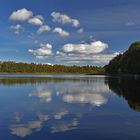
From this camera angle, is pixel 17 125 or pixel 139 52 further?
pixel 139 52

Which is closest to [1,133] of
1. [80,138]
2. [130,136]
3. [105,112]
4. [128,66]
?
[80,138]

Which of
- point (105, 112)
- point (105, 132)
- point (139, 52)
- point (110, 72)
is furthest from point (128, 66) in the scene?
→ point (105, 132)

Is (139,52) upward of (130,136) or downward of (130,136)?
upward

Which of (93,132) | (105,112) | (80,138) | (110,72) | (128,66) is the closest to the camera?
(80,138)

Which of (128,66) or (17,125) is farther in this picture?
(128,66)

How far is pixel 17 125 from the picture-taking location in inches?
645

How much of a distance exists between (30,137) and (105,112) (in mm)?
9110

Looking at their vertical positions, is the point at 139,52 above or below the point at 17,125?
above

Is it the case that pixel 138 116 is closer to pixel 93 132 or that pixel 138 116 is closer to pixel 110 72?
pixel 93 132

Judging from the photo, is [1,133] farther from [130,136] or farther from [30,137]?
[130,136]

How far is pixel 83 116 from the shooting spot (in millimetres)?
19703

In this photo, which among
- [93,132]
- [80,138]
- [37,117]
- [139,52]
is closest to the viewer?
[80,138]

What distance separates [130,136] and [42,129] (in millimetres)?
4333

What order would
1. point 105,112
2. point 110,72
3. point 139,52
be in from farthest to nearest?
point 110,72 → point 139,52 → point 105,112
